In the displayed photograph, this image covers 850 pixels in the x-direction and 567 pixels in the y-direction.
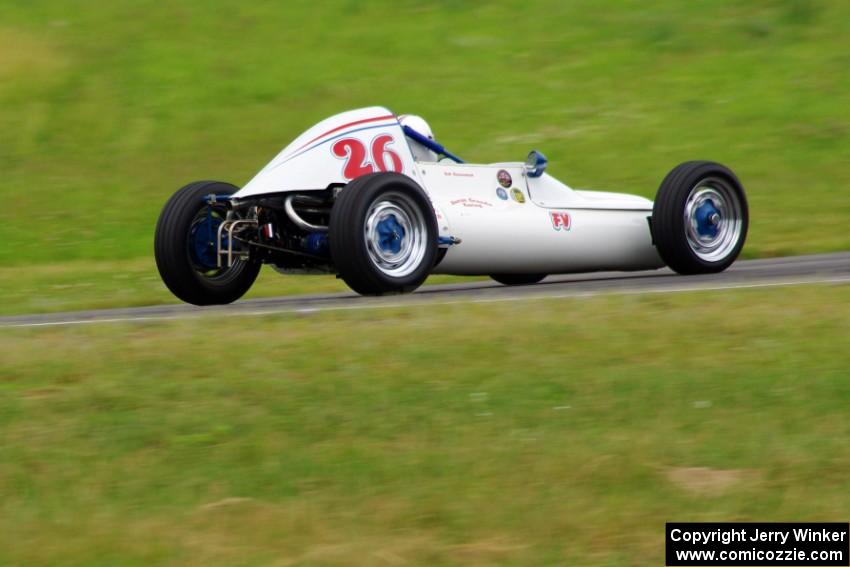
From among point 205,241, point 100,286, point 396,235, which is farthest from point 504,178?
point 100,286

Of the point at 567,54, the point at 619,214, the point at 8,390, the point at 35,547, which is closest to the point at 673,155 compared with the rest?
the point at 567,54

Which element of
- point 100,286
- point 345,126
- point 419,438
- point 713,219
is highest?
point 345,126

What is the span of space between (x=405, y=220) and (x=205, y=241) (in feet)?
5.14

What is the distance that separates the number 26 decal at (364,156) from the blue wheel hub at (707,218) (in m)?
2.54

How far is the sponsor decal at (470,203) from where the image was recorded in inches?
401

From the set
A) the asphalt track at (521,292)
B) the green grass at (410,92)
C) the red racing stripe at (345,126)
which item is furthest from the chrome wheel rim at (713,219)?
the green grass at (410,92)

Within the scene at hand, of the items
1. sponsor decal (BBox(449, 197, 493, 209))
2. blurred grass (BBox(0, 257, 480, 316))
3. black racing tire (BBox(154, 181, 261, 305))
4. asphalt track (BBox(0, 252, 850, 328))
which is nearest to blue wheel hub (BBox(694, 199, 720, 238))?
asphalt track (BBox(0, 252, 850, 328))

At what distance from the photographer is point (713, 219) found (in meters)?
11.2

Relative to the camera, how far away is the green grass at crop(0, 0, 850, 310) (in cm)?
2112

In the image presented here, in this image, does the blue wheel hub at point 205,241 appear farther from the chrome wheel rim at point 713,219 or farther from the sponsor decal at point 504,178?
the chrome wheel rim at point 713,219

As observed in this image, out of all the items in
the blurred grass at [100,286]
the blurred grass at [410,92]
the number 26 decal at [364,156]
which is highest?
the blurred grass at [410,92]

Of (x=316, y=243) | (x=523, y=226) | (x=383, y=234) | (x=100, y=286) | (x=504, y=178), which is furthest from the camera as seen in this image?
(x=100, y=286)

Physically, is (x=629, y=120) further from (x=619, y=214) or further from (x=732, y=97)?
(x=619, y=214)

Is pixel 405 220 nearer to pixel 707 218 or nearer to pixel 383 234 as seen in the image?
pixel 383 234
